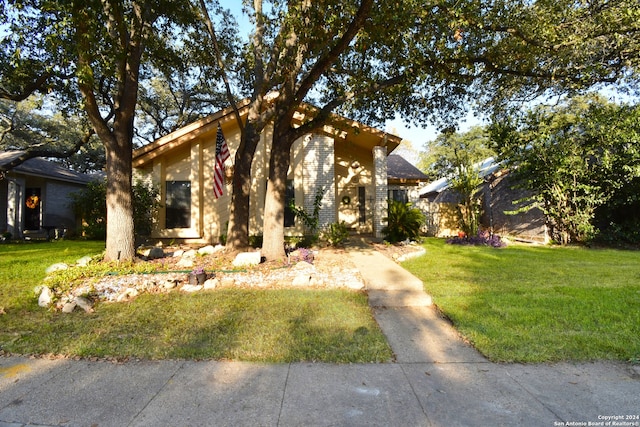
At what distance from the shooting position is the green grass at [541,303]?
12.5ft

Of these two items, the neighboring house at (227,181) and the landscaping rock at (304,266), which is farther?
the neighboring house at (227,181)

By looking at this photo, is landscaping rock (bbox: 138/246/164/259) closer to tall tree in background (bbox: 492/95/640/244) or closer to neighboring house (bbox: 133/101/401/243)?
neighboring house (bbox: 133/101/401/243)

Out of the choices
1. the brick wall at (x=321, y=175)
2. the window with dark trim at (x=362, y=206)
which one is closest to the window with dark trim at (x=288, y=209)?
the brick wall at (x=321, y=175)

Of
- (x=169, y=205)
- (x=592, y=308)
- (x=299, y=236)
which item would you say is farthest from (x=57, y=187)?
(x=592, y=308)

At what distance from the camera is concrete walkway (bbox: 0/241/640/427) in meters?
2.60

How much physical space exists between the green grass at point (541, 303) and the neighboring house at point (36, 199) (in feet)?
54.2

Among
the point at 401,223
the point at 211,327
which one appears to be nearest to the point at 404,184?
the point at 401,223

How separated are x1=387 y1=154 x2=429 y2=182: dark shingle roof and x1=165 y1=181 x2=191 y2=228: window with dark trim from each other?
9907 mm

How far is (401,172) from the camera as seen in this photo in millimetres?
18594

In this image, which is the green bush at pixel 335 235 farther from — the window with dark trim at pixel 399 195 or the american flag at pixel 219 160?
the window with dark trim at pixel 399 195

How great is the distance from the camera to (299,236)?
12.6 m

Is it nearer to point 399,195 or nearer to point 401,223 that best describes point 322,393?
point 401,223

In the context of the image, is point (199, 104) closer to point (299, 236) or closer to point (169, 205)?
point (169, 205)

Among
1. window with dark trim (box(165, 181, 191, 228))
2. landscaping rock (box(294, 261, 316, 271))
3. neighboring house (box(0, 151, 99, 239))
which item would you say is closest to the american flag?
landscaping rock (box(294, 261, 316, 271))
